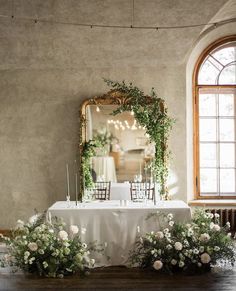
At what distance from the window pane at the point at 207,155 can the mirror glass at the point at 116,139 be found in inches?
42.7

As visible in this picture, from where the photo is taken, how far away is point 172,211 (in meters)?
6.15

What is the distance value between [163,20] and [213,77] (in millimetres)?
1647

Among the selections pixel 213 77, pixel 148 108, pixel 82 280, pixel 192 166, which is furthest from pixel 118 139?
pixel 82 280

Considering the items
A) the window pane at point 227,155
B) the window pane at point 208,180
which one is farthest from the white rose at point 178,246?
the window pane at point 227,155

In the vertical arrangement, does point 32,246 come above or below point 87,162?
below

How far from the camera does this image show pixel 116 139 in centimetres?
850

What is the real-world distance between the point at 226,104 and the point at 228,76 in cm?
52

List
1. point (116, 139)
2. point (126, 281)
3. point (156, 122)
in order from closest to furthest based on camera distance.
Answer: point (126, 281)
point (156, 122)
point (116, 139)

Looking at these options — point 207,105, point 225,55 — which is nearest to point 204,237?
point 207,105

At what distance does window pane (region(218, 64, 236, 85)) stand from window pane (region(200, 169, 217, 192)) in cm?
166

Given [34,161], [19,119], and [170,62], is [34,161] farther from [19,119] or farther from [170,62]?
[170,62]

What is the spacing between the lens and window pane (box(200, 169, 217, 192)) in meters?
8.90

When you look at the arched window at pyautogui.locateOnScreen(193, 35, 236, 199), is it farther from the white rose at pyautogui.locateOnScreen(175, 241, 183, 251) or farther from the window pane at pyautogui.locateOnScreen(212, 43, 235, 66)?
the white rose at pyautogui.locateOnScreen(175, 241, 183, 251)

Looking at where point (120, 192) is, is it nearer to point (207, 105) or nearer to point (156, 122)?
point (156, 122)
